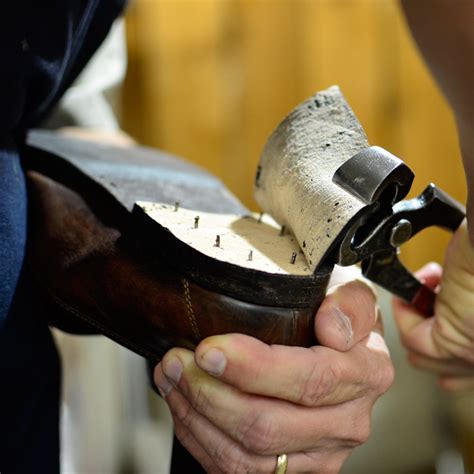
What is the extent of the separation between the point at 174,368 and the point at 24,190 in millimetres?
205

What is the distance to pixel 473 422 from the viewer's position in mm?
889

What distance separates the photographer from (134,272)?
1.60ft

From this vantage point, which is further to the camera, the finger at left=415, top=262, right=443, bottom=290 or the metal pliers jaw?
the finger at left=415, top=262, right=443, bottom=290

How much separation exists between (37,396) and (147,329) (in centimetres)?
19

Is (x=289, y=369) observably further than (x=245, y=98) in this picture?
No

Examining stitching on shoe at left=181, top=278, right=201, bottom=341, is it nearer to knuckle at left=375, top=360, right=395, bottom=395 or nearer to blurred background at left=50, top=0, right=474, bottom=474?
knuckle at left=375, top=360, right=395, bottom=395

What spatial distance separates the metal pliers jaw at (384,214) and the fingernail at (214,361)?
0.10 m

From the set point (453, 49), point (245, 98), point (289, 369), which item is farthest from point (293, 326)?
A: point (245, 98)

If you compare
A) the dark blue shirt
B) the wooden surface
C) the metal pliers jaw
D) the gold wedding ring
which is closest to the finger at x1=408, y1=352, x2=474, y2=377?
the metal pliers jaw

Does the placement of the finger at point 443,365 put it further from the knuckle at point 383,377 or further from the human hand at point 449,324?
the knuckle at point 383,377

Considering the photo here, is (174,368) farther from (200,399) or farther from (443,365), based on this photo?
(443,365)

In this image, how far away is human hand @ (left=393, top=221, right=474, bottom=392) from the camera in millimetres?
553

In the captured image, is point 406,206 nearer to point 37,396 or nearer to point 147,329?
point 147,329

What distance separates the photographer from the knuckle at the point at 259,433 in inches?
18.3
